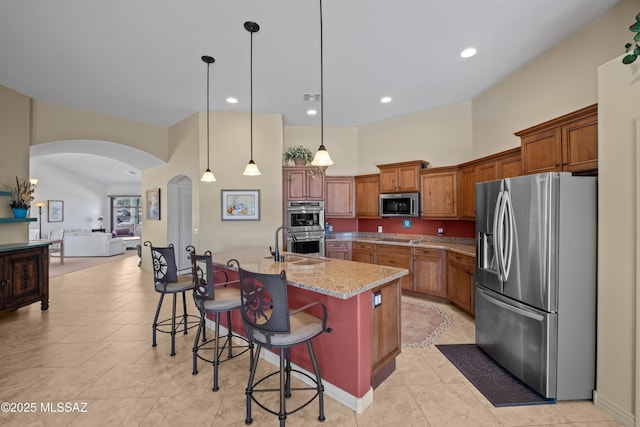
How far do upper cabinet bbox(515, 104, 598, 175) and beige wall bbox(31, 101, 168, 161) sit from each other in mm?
6278

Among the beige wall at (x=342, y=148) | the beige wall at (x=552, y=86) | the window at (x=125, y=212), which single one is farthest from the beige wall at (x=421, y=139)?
the window at (x=125, y=212)

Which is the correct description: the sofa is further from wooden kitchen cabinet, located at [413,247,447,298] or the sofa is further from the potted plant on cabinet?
wooden kitchen cabinet, located at [413,247,447,298]

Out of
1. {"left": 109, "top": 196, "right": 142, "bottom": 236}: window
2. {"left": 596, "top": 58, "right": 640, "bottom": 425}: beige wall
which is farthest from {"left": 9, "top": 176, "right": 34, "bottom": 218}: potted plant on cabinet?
{"left": 109, "top": 196, "right": 142, "bottom": 236}: window

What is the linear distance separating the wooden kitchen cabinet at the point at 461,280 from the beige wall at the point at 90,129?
19.2 feet

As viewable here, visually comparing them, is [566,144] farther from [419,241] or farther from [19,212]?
[19,212]

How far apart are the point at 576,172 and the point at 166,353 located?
4.26m

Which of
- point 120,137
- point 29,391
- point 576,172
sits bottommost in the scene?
point 29,391

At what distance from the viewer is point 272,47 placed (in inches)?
123

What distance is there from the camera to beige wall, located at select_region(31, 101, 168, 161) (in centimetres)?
456

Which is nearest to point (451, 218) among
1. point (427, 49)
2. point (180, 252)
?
point (427, 49)

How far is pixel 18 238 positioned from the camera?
433 cm

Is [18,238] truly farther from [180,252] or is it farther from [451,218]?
[451,218]

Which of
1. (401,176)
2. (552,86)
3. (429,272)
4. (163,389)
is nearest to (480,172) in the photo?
(552,86)

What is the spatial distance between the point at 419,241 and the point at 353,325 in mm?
3201
